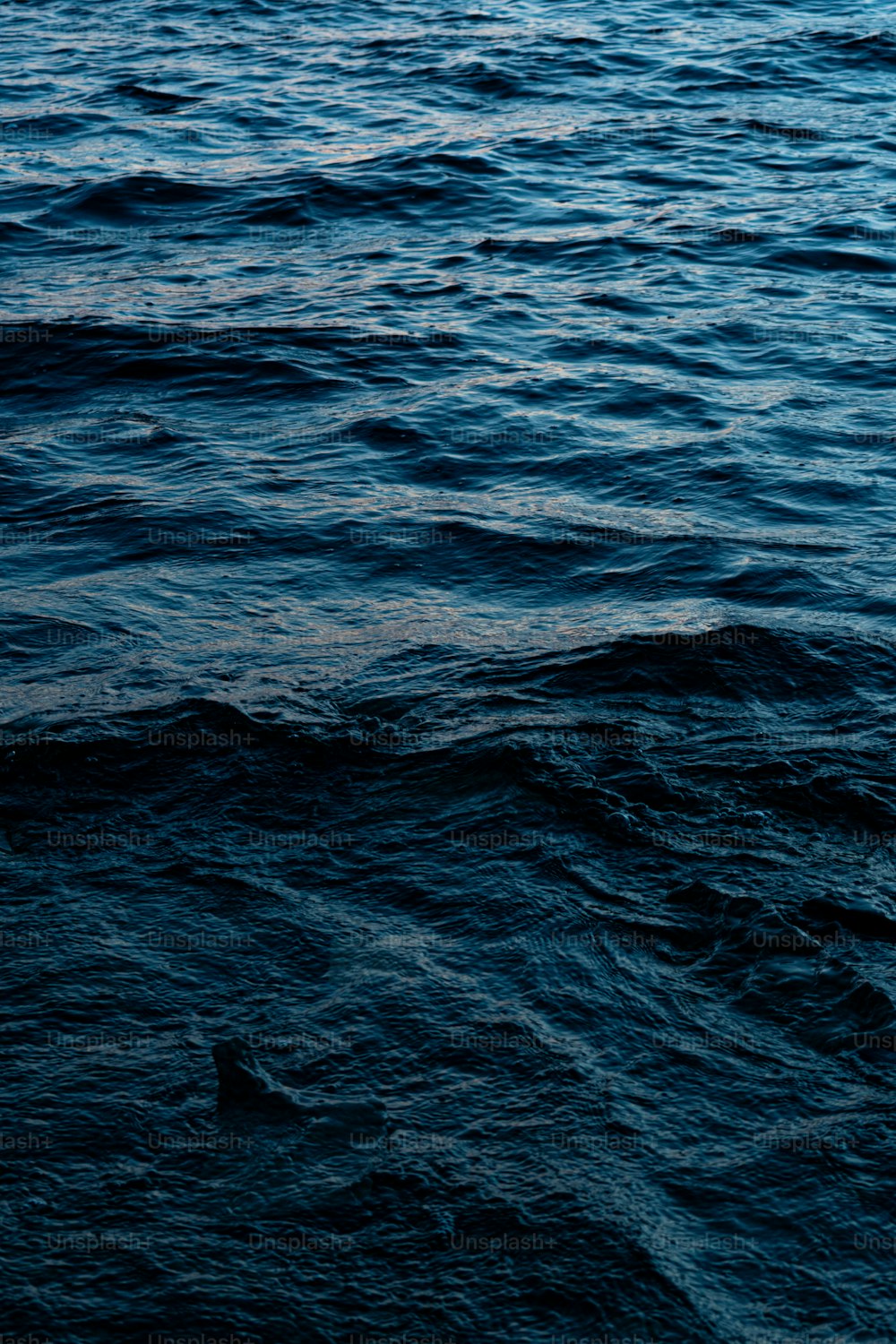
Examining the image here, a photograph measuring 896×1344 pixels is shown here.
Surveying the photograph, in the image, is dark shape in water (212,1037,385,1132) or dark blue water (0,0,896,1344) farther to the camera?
dark shape in water (212,1037,385,1132)

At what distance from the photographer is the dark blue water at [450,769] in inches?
173

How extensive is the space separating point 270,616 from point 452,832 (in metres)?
2.25

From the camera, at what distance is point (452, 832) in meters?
6.18

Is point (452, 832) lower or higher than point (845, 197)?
lower

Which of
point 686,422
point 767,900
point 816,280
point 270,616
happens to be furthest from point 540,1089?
point 816,280

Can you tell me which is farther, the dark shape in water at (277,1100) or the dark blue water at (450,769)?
the dark shape in water at (277,1100)

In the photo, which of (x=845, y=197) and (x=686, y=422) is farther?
(x=845, y=197)

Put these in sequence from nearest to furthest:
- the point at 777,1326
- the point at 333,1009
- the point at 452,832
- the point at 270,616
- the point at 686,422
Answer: the point at 777,1326 → the point at 333,1009 → the point at 452,832 → the point at 270,616 → the point at 686,422

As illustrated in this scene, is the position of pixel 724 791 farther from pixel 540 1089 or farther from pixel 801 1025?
pixel 540 1089

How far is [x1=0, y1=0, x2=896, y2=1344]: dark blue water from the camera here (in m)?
4.39

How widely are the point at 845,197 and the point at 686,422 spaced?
19.6 ft

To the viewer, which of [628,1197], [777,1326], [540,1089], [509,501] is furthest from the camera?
[509,501]

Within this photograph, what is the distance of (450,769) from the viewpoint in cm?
657

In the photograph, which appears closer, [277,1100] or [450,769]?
[277,1100]
